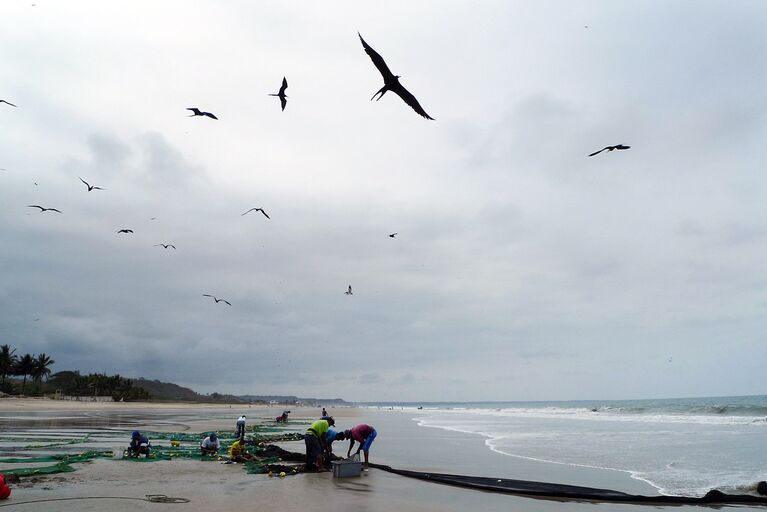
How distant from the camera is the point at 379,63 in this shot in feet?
21.9

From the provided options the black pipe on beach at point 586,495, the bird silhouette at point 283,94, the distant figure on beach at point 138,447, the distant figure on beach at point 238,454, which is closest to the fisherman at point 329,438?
the distant figure on beach at point 238,454

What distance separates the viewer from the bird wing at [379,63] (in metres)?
6.27

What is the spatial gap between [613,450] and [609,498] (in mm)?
10941

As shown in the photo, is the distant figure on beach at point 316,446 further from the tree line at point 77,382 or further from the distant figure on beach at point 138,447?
the tree line at point 77,382

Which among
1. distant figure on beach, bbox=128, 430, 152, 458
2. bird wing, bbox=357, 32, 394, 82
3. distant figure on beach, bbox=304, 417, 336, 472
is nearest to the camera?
bird wing, bbox=357, 32, 394, 82

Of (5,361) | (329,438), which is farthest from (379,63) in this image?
(5,361)

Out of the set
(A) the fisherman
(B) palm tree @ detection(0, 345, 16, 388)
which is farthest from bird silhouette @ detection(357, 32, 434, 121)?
(B) palm tree @ detection(0, 345, 16, 388)

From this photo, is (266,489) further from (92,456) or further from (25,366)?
(25,366)

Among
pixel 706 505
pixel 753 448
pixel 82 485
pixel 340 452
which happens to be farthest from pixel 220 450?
pixel 753 448

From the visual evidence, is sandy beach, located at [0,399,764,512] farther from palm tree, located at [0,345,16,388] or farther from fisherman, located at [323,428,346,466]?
palm tree, located at [0,345,16,388]

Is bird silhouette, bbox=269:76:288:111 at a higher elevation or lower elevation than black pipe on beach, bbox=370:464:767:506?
higher

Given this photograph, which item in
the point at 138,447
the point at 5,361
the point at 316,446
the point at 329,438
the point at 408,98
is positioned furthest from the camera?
the point at 5,361

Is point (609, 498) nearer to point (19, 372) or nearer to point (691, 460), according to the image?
point (691, 460)

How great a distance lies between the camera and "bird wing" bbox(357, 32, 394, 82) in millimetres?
6274
